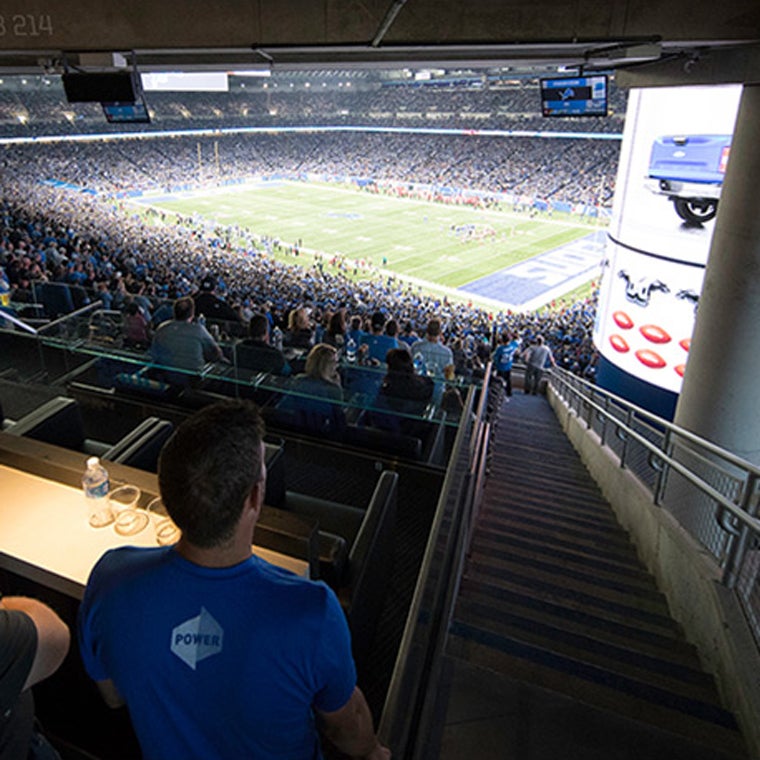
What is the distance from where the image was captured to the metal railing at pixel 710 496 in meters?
3.97

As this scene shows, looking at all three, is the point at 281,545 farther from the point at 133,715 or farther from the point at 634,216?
the point at 634,216

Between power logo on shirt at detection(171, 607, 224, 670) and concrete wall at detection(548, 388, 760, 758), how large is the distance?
2.81 metres

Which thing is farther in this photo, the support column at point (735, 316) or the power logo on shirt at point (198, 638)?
the support column at point (735, 316)

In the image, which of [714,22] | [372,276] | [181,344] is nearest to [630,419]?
[714,22]

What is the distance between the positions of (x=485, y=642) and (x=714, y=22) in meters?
5.82

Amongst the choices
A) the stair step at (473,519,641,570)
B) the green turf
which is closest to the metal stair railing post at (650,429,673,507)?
the stair step at (473,519,641,570)

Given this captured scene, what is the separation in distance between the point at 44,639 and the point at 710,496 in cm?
416

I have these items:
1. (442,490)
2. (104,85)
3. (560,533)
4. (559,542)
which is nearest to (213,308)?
(104,85)

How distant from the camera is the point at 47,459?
320 centimetres

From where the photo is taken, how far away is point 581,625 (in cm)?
405

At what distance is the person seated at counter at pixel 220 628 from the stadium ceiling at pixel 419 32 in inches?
213

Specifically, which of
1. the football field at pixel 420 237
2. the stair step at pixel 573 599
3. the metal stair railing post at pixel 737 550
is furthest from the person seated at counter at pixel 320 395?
the football field at pixel 420 237

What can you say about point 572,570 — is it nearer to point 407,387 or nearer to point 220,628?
point 407,387

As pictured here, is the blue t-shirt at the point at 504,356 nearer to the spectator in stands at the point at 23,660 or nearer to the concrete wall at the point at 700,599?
the concrete wall at the point at 700,599
